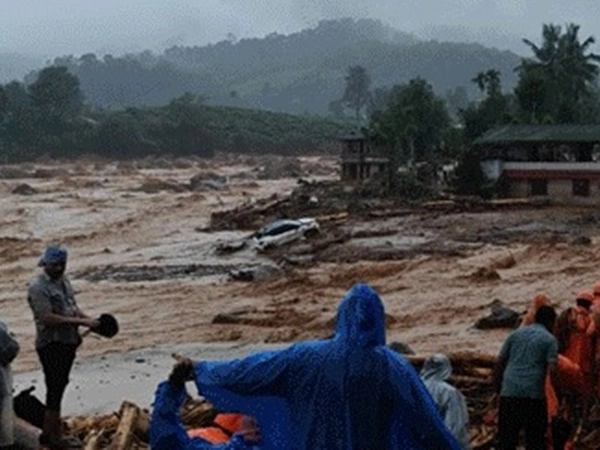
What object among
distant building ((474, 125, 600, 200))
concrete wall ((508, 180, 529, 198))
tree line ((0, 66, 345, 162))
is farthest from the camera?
tree line ((0, 66, 345, 162))

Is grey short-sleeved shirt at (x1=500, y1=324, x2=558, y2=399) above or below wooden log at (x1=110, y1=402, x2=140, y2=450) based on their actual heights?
above

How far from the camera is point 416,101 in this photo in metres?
47.8

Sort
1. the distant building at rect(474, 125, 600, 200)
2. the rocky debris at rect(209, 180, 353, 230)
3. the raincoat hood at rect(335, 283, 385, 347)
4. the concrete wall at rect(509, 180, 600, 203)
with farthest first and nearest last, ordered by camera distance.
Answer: the distant building at rect(474, 125, 600, 200), the concrete wall at rect(509, 180, 600, 203), the rocky debris at rect(209, 180, 353, 230), the raincoat hood at rect(335, 283, 385, 347)

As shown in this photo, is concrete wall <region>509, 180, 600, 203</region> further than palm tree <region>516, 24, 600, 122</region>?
No

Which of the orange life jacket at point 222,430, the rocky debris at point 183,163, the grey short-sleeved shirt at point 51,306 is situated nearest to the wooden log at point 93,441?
the grey short-sleeved shirt at point 51,306

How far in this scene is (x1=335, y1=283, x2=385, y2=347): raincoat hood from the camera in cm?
371

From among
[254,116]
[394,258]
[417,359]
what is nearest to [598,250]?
[394,258]

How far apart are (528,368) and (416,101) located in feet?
139

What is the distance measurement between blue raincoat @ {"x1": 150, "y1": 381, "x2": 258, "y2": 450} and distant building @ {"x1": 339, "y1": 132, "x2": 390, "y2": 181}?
4869 cm

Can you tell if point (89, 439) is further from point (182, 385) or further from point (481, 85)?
point (481, 85)

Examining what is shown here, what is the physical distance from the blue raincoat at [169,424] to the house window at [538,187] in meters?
36.3

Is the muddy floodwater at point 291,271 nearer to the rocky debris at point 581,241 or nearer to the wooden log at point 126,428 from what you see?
the rocky debris at point 581,241

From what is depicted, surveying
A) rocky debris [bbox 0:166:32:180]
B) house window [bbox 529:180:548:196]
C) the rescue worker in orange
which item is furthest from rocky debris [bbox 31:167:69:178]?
the rescue worker in orange

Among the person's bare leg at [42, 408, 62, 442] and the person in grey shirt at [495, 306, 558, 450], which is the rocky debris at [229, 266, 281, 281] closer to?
the person's bare leg at [42, 408, 62, 442]
